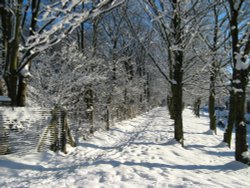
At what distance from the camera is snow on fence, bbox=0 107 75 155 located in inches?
222

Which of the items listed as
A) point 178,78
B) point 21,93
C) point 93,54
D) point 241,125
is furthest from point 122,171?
point 93,54

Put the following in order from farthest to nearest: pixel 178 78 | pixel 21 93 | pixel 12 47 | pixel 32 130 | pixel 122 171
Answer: pixel 178 78, pixel 21 93, pixel 12 47, pixel 32 130, pixel 122 171

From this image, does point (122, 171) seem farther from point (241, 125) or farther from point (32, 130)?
point (241, 125)

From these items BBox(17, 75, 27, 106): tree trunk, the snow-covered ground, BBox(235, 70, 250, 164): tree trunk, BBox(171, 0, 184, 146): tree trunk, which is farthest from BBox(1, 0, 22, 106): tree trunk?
BBox(235, 70, 250, 164): tree trunk

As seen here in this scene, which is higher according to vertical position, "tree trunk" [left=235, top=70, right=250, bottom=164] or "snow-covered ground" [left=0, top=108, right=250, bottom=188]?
"tree trunk" [left=235, top=70, right=250, bottom=164]

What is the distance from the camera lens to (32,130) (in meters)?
6.33

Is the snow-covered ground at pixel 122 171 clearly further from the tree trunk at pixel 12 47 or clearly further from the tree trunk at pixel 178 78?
the tree trunk at pixel 12 47

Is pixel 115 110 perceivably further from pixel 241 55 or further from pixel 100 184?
pixel 100 184

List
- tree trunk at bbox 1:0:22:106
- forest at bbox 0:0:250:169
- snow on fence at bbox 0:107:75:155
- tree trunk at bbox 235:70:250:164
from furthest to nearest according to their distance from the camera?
tree trunk at bbox 1:0:22:106, tree trunk at bbox 235:70:250:164, snow on fence at bbox 0:107:75:155, forest at bbox 0:0:250:169

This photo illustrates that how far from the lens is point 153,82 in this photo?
38719mm

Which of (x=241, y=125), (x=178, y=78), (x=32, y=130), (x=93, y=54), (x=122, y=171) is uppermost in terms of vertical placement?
(x=93, y=54)

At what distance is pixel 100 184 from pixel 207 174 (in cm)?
252

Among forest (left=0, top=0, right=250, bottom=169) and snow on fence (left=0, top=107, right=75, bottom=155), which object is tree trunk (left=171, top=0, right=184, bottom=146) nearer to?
forest (left=0, top=0, right=250, bottom=169)

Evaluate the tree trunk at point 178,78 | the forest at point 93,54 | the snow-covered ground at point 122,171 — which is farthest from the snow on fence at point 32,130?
the tree trunk at point 178,78
